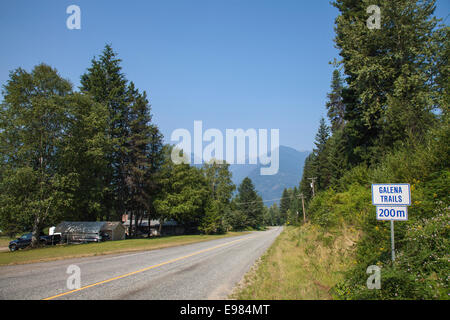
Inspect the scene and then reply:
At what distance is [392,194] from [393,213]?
Result: 0.47 m

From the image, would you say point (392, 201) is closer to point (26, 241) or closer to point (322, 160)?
point (26, 241)

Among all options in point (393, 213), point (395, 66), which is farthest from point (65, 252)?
point (395, 66)

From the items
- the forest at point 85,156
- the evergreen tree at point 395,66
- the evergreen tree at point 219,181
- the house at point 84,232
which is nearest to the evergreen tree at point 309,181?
the evergreen tree at point 219,181

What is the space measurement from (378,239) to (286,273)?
3.27m

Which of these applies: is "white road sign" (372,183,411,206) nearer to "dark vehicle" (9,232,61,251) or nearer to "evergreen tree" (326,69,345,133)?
"dark vehicle" (9,232,61,251)

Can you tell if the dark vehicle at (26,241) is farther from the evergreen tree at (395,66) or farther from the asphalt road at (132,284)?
the evergreen tree at (395,66)

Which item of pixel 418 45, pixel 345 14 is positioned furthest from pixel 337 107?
pixel 418 45

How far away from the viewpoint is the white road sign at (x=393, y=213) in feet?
19.6

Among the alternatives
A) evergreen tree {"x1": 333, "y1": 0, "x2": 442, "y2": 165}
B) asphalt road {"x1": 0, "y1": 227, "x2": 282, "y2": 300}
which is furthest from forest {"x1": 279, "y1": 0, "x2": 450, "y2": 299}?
asphalt road {"x1": 0, "y1": 227, "x2": 282, "y2": 300}

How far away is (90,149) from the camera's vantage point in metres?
31.3

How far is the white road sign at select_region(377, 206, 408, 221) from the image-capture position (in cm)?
596

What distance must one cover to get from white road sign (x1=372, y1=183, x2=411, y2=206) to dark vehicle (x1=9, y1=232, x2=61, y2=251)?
109 feet

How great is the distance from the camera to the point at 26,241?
86.4ft
